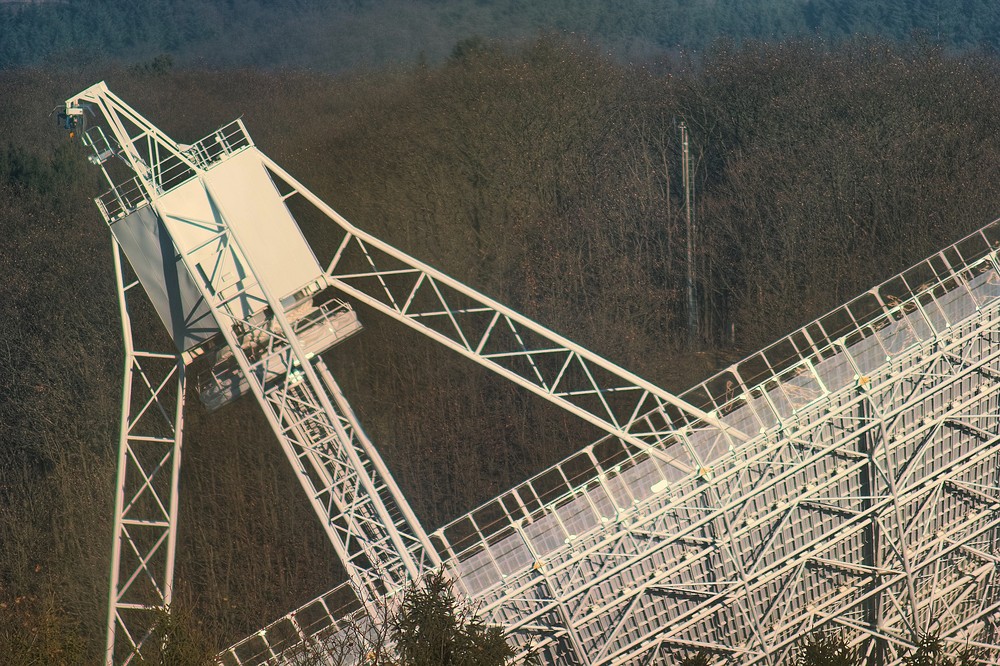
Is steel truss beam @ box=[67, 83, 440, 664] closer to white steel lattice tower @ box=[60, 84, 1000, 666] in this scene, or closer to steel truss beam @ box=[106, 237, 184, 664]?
white steel lattice tower @ box=[60, 84, 1000, 666]

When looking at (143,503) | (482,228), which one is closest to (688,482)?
(143,503)

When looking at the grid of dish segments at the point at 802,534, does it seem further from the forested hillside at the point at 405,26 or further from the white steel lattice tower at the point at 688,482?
the forested hillside at the point at 405,26

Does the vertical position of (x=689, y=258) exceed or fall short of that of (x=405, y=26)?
it falls short

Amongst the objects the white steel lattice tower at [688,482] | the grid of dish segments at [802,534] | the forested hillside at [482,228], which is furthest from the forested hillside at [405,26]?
the grid of dish segments at [802,534]

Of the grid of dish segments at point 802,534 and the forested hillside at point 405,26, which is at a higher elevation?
the forested hillside at point 405,26

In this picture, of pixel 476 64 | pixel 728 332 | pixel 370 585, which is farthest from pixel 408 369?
pixel 370 585

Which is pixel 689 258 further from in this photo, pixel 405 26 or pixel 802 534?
pixel 802 534
